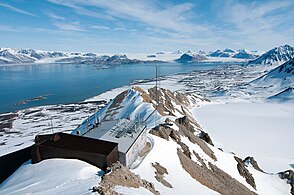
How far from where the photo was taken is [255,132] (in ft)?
223

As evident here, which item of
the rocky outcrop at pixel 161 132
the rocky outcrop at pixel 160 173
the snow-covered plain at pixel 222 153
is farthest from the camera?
the rocky outcrop at pixel 161 132

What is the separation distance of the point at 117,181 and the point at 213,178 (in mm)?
17669

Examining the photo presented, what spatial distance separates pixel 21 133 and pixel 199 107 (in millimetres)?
66884

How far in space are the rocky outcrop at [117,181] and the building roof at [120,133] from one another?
404 centimetres

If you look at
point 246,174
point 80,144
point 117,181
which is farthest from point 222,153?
point 117,181

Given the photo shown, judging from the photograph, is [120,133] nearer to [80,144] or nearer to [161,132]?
[80,144]

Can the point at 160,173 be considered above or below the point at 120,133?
below

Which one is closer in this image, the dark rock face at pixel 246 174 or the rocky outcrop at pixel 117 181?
the rocky outcrop at pixel 117 181

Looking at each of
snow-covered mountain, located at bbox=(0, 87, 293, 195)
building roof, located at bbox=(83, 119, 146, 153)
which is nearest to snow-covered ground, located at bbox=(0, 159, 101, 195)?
snow-covered mountain, located at bbox=(0, 87, 293, 195)

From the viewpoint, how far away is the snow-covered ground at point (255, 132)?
52912 millimetres

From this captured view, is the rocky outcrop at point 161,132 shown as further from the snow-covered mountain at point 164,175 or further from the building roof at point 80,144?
the building roof at point 80,144

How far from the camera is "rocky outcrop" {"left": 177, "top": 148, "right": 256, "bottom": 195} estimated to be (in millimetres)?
29794

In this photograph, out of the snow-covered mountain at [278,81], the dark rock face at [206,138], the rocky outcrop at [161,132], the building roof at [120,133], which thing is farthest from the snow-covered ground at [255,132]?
the snow-covered mountain at [278,81]

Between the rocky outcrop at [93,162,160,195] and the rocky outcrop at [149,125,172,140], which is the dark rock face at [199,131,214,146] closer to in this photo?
the rocky outcrop at [149,125,172,140]
